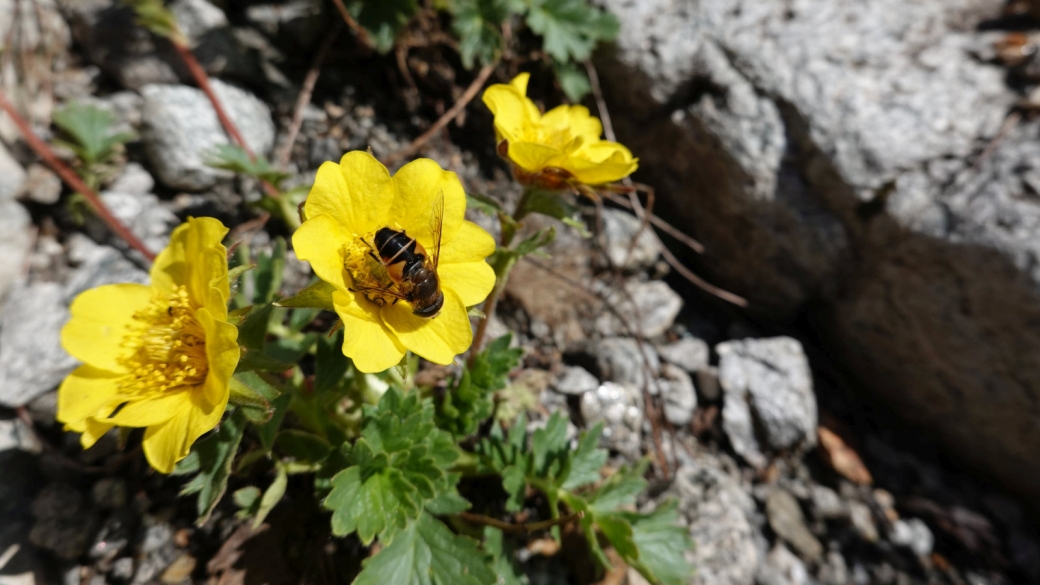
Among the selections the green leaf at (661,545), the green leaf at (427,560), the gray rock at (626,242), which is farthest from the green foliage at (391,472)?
the gray rock at (626,242)

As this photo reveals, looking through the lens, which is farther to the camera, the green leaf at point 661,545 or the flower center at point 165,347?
the green leaf at point 661,545

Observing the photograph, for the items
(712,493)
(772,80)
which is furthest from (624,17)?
(712,493)

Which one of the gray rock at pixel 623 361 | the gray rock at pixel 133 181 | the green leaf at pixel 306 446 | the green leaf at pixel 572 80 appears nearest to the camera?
the green leaf at pixel 306 446

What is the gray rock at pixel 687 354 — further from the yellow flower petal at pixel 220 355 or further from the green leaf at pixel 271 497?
the yellow flower petal at pixel 220 355

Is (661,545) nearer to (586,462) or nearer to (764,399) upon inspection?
(586,462)

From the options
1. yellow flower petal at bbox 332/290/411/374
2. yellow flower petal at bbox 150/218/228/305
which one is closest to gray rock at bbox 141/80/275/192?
yellow flower petal at bbox 150/218/228/305

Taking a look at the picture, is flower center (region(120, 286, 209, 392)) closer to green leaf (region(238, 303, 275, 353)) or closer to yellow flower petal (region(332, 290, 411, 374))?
green leaf (region(238, 303, 275, 353))

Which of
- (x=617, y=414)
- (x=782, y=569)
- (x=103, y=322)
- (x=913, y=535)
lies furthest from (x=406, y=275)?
(x=913, y=535)
